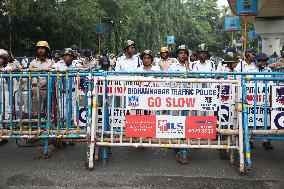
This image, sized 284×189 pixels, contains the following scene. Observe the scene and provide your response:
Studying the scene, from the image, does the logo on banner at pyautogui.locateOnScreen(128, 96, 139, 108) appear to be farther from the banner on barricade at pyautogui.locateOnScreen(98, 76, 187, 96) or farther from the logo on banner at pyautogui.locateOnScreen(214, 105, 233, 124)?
the logo on banner at pyautogui.locateOnScreen(214, 105, 233, 124)

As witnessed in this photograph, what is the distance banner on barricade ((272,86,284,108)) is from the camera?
253 inches

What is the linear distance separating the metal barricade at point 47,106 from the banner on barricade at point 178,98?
3.12 ft

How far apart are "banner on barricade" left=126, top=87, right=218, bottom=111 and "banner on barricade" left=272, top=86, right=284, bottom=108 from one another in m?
0.94

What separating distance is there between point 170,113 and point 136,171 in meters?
1.06

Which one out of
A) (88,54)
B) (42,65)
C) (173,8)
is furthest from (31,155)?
(173,8)

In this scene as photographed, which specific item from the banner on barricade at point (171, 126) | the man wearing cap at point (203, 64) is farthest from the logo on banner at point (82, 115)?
the man wearing cap at point (203, 64)

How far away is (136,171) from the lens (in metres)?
6.41

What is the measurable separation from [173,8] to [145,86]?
39.7 meters

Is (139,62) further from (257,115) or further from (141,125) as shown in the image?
(257,115)

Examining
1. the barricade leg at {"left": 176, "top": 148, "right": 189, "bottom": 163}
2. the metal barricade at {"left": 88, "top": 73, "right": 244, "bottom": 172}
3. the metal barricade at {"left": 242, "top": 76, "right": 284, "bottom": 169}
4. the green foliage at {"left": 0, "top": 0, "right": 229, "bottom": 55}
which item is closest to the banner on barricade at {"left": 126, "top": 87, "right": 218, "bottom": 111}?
the metal barricade at {"left": 88, "top": 73, "right": 244, "bottom": 172}

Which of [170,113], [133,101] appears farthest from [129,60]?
[170,113]

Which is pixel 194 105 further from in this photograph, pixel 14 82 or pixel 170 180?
pixel 14 82

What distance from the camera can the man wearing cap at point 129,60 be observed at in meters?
9.39

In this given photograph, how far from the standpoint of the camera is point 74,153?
758cm
